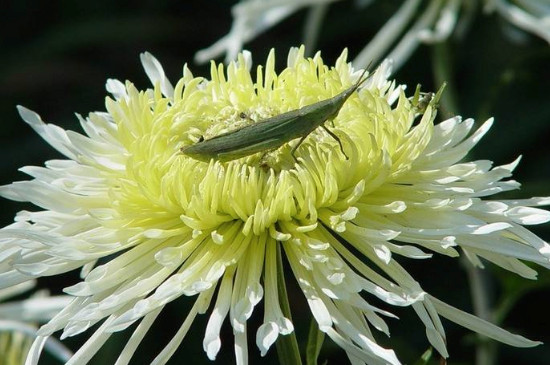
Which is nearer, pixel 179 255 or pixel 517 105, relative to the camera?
pixel 179 255

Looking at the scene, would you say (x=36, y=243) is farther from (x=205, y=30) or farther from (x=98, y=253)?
(x=205, y=30)

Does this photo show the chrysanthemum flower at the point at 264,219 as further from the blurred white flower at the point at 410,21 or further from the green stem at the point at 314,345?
the blurred white flower at the point at 410,21

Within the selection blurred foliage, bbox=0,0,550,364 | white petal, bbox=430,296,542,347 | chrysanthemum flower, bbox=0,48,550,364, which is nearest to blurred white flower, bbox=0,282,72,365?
chrysanthemum flower, bbox=0,48,550,364

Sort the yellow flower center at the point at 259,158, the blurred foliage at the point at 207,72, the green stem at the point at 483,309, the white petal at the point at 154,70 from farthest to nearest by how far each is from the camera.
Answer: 1. the blurred foliage at the point at 207,72
2. the green stem at the point at 483,309
3. the white petal at the point at 154,70
4. the yellow flower center at the point at 259,158

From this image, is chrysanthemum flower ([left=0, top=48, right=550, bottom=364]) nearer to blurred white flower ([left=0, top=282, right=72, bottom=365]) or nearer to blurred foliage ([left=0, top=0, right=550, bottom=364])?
blurred white flower ([left=0, top=282, right=72, bottom=365])

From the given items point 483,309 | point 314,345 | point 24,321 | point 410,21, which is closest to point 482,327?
point 314,345

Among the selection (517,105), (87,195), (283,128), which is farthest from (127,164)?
(517,105)

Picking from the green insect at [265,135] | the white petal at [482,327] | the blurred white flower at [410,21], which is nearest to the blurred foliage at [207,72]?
the blurred white flower at [410,21]
